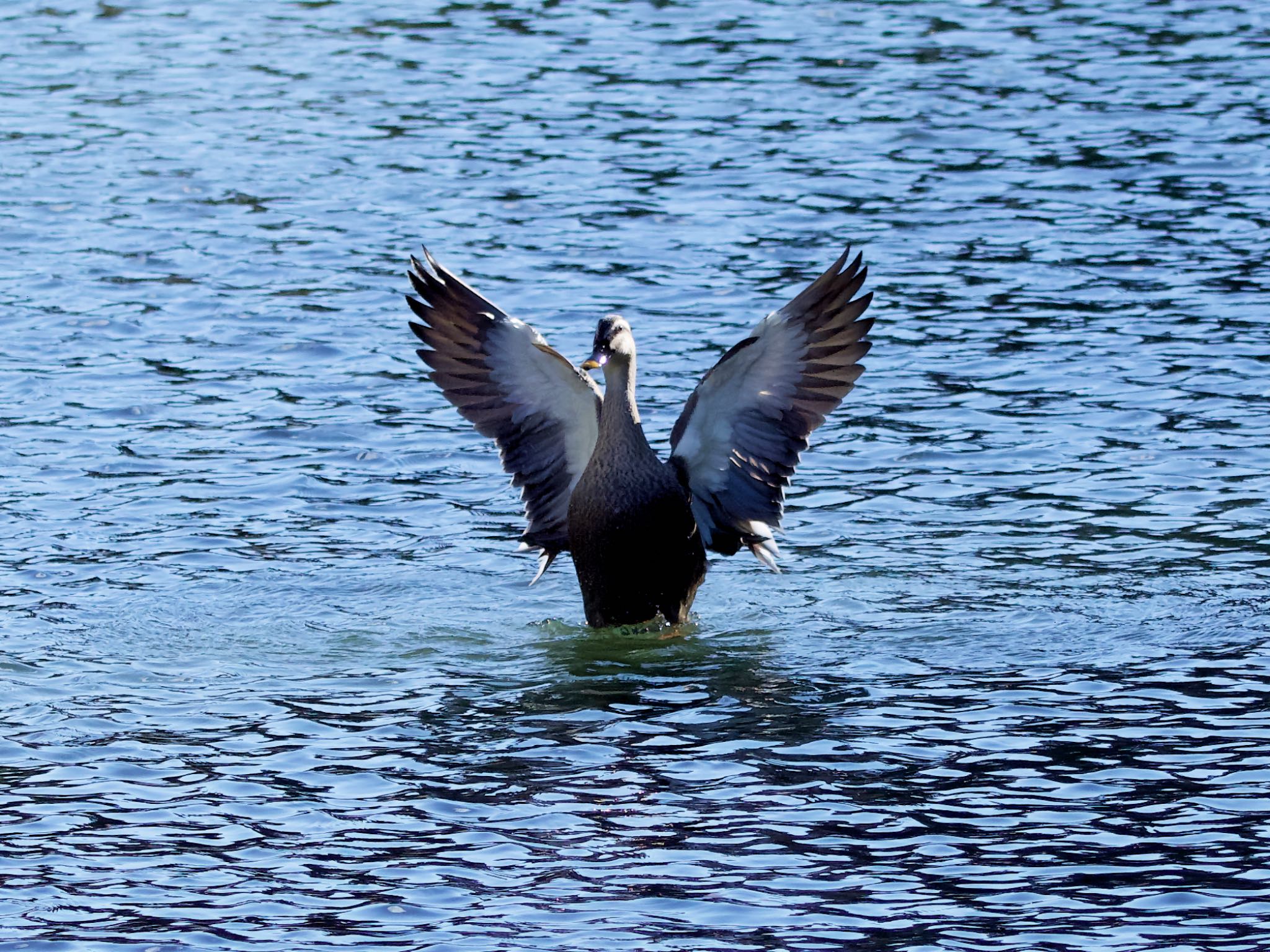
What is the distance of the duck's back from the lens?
10289mm

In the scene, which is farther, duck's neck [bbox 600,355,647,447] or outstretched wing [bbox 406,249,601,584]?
outstretched wing [bbox 406,249,601,584]

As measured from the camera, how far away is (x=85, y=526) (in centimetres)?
1170

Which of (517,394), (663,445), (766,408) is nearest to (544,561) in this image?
(517,394)

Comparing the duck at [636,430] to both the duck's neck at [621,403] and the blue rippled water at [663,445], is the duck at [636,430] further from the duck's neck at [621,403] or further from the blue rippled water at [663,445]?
the blue rippled water at [663,445]

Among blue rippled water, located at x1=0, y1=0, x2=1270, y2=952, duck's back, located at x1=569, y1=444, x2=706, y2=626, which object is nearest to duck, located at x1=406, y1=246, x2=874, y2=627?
duck's back, located at x1=569, y1=444, x2=706, y2=626

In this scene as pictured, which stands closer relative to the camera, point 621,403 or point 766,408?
point 621,403

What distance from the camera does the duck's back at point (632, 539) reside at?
33.8 feet

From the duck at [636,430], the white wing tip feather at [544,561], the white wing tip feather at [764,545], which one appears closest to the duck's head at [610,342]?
the duck at [636,430]

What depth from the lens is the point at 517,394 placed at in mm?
10891

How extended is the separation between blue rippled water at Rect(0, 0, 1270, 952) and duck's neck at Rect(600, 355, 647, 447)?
3.70 feet

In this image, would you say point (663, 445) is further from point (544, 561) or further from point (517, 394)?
point (517, 394)

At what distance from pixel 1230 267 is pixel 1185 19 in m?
8.33

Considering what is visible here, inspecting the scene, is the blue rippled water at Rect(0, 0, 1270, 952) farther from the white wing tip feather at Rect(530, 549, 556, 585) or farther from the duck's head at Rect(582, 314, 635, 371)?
the duck's head at Rect(582, 314, 635, 371)

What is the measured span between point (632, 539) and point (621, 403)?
2.31 feet
